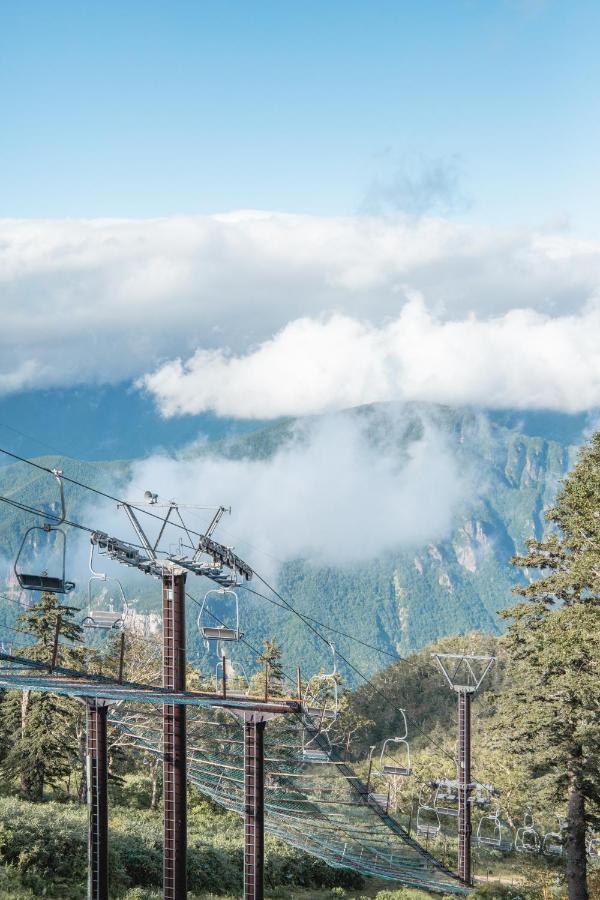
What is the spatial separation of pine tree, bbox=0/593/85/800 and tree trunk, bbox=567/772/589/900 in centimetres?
2439

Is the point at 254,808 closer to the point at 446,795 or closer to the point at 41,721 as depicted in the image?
the point at 446,795

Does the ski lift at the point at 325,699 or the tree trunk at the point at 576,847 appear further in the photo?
the tree trunk at the point at 576,847

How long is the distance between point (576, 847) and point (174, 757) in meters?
18.2

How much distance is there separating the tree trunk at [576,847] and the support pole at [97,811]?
708 inches

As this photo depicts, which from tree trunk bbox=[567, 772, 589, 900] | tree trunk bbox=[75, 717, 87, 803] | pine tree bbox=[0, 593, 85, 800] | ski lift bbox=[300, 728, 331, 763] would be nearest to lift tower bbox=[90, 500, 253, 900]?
ski lift bbox=[300, 728, 331, 763]

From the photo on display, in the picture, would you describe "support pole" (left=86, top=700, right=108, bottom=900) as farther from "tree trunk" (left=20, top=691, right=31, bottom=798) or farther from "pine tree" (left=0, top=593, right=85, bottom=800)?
"tree trunk" (left=20, top=691, right=31, bottom=798)

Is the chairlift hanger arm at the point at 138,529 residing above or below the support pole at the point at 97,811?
above

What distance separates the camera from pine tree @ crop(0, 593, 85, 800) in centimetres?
4944

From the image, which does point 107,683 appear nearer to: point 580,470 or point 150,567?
point 150,567

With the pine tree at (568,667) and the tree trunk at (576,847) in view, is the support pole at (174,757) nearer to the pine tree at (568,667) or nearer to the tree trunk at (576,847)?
the pine tree at (568,667)

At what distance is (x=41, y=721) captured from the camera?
49.8m

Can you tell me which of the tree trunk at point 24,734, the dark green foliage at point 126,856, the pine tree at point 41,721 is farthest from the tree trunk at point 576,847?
the tree trunk at point 24,734

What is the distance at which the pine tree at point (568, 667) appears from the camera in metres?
32.9

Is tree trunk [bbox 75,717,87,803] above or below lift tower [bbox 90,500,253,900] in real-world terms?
below
